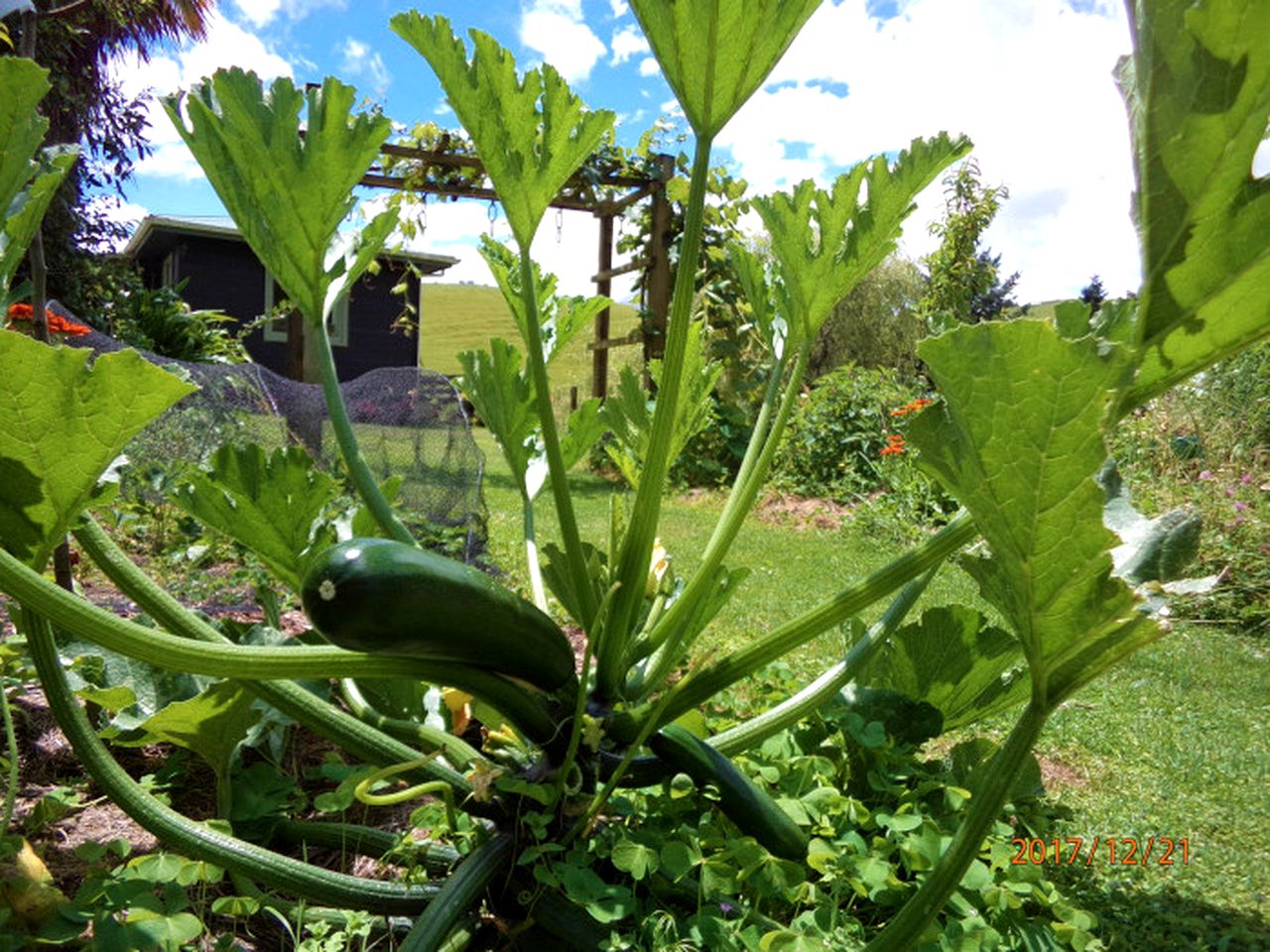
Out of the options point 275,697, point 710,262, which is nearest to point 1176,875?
point 275,697

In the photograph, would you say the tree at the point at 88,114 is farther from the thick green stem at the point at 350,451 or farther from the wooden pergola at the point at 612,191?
the thick green stem at the point at 350,451

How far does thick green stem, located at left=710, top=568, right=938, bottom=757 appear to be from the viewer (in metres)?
1.46

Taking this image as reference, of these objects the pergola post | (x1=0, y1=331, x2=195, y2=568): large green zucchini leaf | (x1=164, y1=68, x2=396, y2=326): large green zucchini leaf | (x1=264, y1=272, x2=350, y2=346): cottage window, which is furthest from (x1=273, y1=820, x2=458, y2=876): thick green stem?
(x1=264, y1=272, x2=350, y2=346): cottage window

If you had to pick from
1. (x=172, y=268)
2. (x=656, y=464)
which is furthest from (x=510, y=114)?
(x=172, y=268)

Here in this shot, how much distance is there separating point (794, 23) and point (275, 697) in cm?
107

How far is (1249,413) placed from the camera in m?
6.05

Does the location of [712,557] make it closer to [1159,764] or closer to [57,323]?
[1159,764]

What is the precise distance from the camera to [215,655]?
1.00 meters

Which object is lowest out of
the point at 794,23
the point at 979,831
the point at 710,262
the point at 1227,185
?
the point at 979,831

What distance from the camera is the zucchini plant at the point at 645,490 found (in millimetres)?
839

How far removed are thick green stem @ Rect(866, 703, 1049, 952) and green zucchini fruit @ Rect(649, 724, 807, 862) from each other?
0.39 meters

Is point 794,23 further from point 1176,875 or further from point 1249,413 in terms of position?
point 1249,413

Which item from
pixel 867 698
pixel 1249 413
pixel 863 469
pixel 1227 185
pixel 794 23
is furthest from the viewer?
pixel 863 469

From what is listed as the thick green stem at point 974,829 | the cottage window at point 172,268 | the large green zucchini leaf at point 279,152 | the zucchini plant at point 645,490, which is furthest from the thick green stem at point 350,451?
the cottage window at point 172,268
